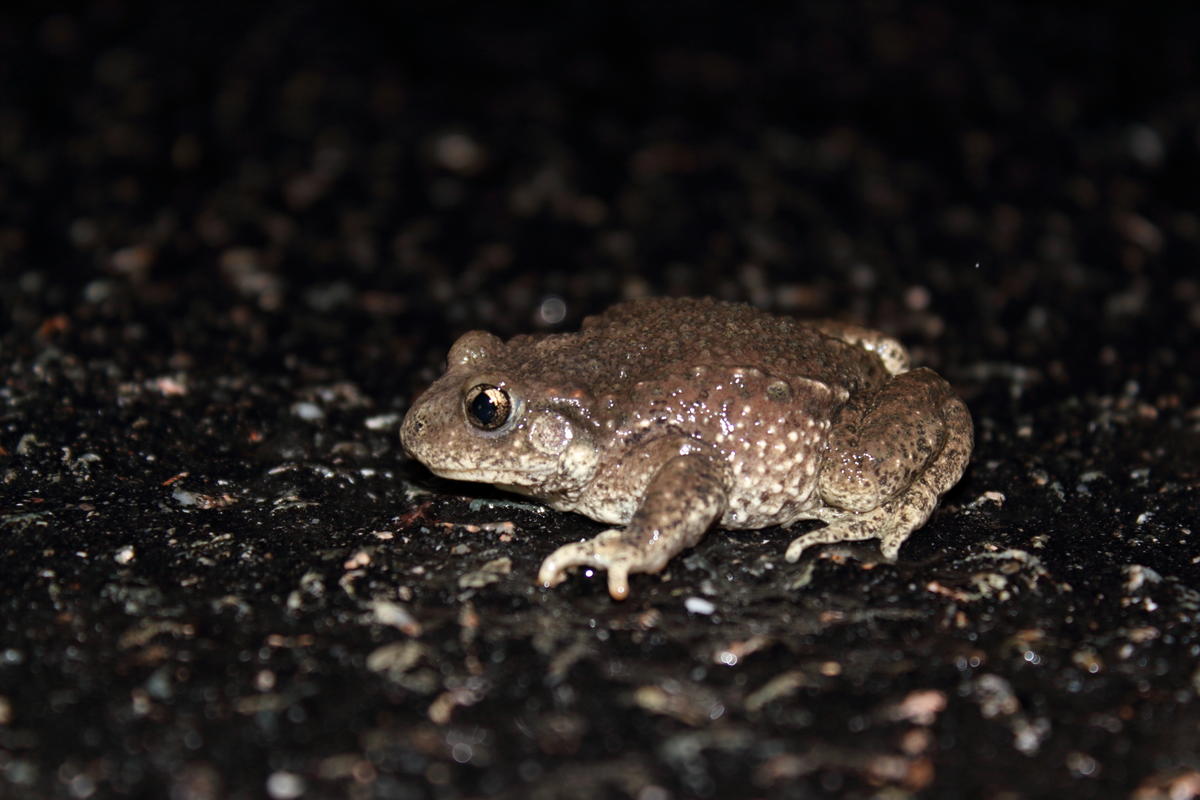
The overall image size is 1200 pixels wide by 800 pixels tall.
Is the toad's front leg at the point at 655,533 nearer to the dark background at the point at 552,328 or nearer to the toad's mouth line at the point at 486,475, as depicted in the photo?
the dark background at the point at 552,328

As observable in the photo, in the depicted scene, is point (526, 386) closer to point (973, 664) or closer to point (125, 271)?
point (973, 664)

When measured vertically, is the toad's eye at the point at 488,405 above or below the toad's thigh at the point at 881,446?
below

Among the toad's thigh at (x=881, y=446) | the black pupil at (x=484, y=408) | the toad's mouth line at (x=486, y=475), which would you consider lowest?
the toad's mouth line at (x=486, y=475)

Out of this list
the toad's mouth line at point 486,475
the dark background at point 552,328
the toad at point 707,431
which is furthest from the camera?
the toad's mouth line at point 486,475

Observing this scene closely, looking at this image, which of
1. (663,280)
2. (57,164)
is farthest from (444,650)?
(57,164)

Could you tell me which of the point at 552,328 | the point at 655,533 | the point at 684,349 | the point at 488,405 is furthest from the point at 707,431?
the point at 552,328

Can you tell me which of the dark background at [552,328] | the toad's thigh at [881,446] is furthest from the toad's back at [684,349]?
the dark background at [552,328]
